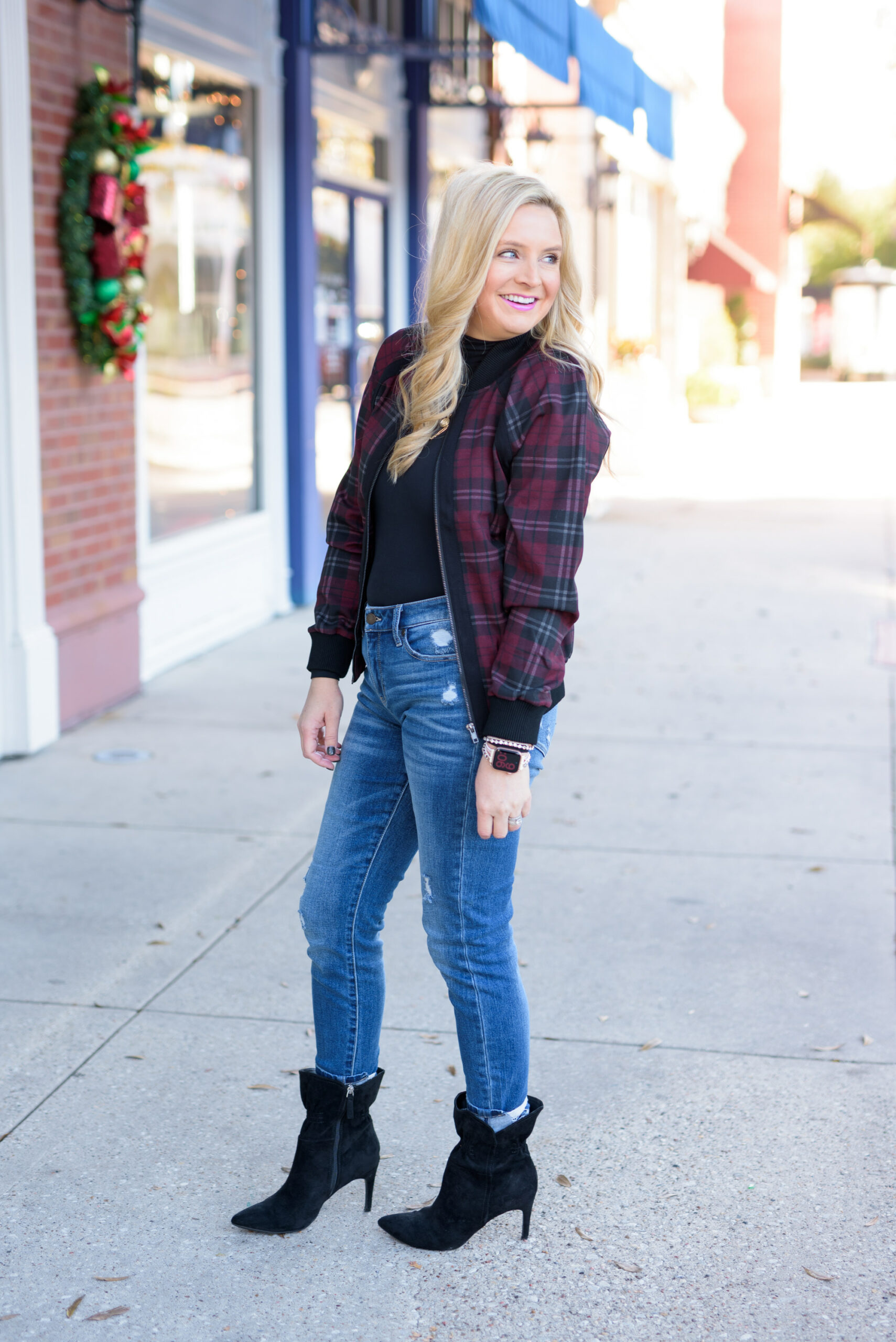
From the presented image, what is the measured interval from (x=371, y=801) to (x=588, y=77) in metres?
7.77

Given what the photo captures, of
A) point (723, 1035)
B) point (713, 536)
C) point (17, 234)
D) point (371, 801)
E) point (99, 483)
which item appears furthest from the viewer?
point (713, 536)

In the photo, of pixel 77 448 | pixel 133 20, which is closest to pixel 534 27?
pixel 133 20

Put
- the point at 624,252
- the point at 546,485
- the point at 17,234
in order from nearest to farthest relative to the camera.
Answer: the point at 546,485
the point at 17,234
the point at 624,252

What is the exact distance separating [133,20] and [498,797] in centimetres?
500

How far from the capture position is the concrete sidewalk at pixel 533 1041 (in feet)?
8.89

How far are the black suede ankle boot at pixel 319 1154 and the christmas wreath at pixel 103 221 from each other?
4.16 metres

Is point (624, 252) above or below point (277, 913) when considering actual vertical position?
above

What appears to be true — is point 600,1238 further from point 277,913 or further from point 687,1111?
point 277,913

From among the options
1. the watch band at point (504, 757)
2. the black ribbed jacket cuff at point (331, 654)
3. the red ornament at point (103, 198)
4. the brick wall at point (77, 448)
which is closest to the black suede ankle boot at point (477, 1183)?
the watch band at point (504, 757)

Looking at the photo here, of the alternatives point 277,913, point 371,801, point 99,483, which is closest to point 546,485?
point 371,801

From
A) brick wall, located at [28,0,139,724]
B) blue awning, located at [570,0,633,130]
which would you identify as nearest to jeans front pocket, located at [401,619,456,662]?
brick wall, located at [28,0,139,724]

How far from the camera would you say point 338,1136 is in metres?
2.82

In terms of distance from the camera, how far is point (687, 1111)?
133 inches

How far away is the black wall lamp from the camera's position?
20.5ft
